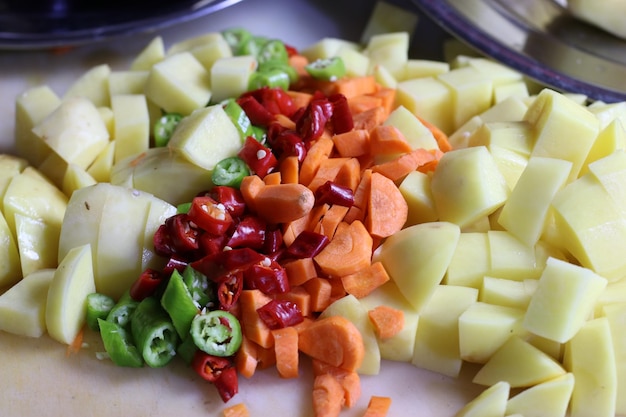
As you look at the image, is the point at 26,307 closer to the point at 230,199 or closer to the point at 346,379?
the point at 230,199

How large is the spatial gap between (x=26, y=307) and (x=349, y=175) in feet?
3.62

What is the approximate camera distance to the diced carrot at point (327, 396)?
1.97m

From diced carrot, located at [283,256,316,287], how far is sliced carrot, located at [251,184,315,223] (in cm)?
15

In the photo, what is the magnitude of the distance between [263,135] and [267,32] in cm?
114

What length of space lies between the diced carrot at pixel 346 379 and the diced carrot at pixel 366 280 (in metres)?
0.23

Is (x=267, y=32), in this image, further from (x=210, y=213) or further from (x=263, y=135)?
(x=210, y=213)

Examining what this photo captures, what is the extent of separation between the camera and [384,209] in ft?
7.34

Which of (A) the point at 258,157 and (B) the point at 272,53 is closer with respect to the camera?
(A) the point at 258,157

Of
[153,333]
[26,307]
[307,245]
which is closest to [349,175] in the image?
[307,245]

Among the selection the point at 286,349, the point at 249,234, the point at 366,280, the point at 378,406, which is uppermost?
the point at 249,234

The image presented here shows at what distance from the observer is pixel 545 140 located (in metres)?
2.30

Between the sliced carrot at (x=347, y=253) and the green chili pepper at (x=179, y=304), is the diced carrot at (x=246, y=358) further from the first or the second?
the sliced carrot at (x=347, y=253)

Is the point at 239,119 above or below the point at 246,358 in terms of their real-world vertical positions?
above

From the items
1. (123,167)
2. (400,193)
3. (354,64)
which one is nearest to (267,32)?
(354,64)
